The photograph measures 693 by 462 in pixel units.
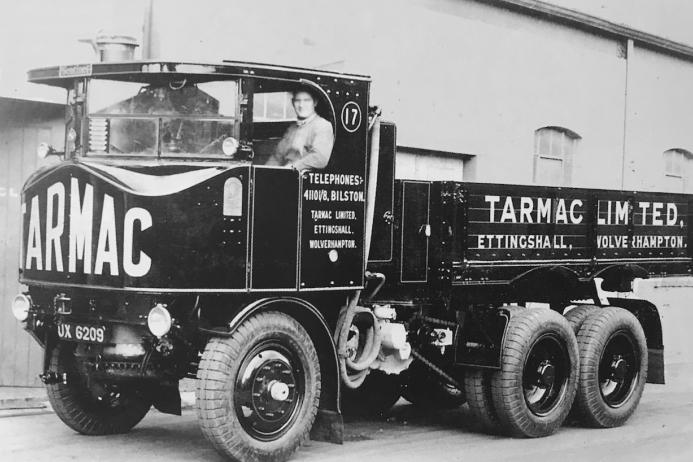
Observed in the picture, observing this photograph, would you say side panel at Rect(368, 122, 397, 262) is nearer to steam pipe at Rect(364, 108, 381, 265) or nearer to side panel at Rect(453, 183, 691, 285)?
steam pipe at Rect(364, 108, 381, 265)

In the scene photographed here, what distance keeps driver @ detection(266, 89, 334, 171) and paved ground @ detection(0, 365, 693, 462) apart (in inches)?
83.2

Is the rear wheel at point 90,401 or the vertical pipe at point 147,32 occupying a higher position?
the vertical pipe at point 147,32

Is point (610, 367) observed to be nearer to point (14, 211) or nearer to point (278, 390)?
point (278, 390)

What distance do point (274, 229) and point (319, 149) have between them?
2.56ft

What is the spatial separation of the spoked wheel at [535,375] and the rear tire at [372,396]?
1312 mm

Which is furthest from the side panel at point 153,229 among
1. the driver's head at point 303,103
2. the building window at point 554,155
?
the building window at point 554,155

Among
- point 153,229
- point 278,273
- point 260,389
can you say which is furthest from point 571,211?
point 153,229

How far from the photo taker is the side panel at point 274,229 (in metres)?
6.98

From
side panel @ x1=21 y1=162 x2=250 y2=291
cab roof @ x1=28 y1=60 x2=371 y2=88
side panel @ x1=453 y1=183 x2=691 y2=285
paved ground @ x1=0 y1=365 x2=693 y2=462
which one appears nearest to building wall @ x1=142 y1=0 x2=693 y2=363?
cab roof @ x1=28 y1=60 x2=371 y2=88

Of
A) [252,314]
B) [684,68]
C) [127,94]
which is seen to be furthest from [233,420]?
[684,68]

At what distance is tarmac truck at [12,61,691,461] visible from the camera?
6.78 meters

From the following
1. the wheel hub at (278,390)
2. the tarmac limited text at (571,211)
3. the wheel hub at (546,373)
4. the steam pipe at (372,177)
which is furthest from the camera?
the tarmac limited text at (571,211)

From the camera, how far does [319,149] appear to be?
7.56m

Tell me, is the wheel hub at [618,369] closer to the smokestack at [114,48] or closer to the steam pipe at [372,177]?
the steam pipe at [372,177]
